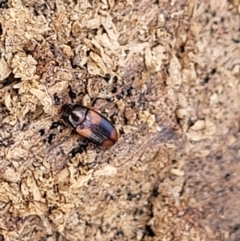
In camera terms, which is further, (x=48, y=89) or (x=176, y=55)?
(x=176, y=55)

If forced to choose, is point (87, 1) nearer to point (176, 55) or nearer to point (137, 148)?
point (176, 55)

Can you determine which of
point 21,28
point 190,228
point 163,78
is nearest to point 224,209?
point 190,228

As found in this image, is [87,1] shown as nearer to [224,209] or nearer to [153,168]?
[153,168]

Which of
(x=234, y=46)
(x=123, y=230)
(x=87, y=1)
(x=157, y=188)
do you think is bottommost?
(x=123, y=230)

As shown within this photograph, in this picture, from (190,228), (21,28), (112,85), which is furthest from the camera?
(190,228)

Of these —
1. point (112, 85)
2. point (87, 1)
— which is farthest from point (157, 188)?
point (87, 1)

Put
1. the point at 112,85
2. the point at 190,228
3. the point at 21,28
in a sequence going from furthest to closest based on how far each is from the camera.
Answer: the point at 190,228 → the point at 112,85 → the point at 21,28

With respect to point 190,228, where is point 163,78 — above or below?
above
